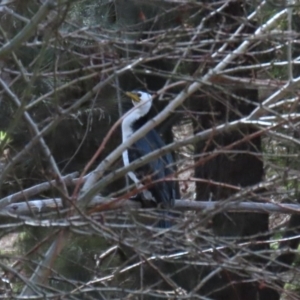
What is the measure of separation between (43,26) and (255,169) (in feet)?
15.7

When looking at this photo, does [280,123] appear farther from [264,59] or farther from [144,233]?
[264,59]

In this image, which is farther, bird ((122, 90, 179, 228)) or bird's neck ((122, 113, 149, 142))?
bird's neck ((122, 113, 149, 142))

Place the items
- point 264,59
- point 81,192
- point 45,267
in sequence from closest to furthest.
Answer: point 45,267
point 81,192
point 264,59

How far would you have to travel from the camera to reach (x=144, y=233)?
287cm

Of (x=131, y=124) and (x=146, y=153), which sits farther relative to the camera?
(x=131, y=124)

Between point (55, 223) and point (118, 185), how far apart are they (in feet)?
13.5

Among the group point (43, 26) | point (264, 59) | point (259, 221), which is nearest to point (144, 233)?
point (43, 26)

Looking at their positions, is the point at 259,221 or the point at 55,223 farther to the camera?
the point at 259,221

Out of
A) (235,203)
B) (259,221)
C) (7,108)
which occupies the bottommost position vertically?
(259,221)

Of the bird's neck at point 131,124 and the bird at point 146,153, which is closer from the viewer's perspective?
the bird at point 146,153

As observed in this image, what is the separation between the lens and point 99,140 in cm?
659

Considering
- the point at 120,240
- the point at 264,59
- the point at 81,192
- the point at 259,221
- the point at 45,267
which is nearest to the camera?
the point at 120,240

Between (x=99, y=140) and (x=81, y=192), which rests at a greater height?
(x=81, y=192)

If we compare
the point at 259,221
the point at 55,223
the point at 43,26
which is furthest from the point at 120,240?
the point at 259,221
